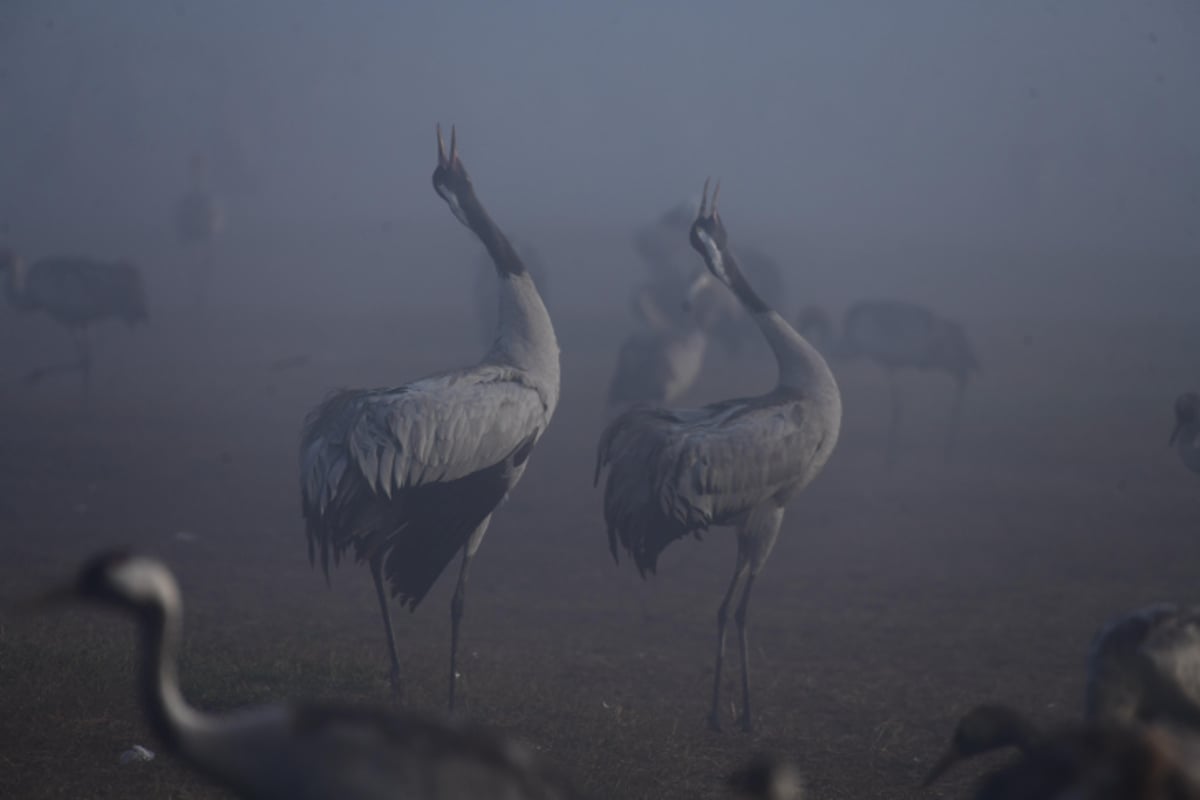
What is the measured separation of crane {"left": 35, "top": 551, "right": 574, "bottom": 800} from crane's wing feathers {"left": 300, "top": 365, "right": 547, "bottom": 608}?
298 centimetres

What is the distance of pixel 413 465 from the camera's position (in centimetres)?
556

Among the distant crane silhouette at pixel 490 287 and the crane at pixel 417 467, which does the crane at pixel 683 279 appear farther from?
the crane at pixel 417 467

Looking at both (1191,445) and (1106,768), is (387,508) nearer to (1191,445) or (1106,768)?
(1106,768)

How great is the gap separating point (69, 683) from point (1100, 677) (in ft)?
14.5

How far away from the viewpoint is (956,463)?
1246cm

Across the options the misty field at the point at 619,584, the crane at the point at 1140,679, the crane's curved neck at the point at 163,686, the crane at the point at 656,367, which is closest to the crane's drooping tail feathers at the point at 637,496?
the misty field at the point at 619,584

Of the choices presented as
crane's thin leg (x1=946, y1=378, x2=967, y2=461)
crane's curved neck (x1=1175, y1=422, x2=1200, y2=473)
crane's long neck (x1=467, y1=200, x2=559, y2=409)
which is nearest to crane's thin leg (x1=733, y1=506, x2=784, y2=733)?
crane's long neck (x1=467, y1=200, x2=559, y2=409)

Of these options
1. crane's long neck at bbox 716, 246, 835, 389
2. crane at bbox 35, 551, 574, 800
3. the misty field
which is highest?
crane's long neck at bbox 716, 246, 835, 389

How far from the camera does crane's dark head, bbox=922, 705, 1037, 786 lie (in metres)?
3.14

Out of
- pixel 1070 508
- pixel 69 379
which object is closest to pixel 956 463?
pixel 1070 508

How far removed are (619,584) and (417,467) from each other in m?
3.31

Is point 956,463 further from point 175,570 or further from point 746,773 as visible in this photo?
point 746,773

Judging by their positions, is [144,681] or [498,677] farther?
[498,677]

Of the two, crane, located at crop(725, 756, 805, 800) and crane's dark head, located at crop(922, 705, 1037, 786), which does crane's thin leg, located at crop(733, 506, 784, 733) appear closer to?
crane's dark head, located at crop(922, 705, 1037, 786)
